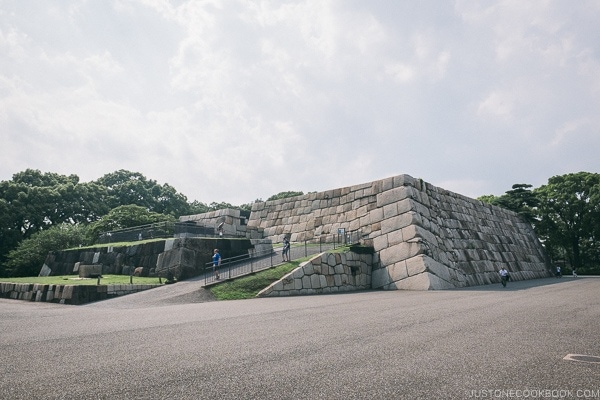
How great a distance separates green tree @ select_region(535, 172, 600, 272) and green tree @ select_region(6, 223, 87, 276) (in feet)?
164

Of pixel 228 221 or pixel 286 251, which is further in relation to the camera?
pixel 228 221

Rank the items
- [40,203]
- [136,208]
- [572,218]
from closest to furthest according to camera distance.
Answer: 1. [136,208]
2. [40,203]
3. [572,218]

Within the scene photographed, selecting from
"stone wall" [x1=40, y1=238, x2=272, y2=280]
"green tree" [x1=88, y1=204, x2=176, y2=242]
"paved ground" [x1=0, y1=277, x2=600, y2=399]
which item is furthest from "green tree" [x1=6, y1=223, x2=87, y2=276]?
"paved ground" [x1=0, y1=277, x2=600, y2=399]

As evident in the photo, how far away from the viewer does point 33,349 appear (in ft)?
17.6

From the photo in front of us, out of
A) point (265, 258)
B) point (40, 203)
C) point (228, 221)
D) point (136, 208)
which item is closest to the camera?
point (265, 258)

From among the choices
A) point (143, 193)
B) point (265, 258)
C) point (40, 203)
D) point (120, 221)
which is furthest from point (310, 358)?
point (143, 193)

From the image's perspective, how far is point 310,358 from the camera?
445 cm

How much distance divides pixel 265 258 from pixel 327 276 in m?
4.43

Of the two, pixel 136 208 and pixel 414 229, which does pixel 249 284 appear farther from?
pixel 136 208

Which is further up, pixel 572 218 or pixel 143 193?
pixel 143 193

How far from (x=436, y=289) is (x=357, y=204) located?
8502mm

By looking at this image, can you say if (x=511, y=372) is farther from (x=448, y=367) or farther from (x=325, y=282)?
(x=325, y=282)

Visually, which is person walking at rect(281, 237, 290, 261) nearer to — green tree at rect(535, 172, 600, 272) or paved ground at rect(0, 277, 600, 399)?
paved ground at rect(0, 277, 600, 399)

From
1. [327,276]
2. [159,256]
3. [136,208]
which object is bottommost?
[327,276]
